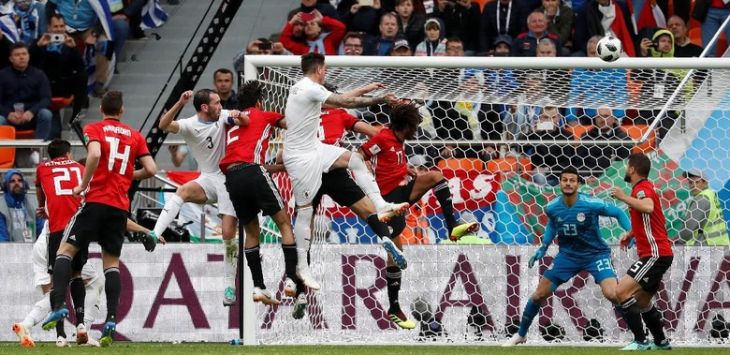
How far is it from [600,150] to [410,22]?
4351 millimetres

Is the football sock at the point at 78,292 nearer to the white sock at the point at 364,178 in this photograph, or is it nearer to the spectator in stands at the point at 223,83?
the white sock at the point at 364,178

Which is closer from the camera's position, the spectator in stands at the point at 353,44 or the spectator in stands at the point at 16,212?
the spectator in stands at the point at 16,212

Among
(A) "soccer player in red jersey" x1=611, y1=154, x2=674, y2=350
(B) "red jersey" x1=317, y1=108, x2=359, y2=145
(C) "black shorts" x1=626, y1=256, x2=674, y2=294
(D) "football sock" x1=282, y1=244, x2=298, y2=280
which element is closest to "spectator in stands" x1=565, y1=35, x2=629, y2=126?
(A) "soccer player in red jersey" x1=611, y1=154, x2=674, y2=350

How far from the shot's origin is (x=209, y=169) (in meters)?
15.6

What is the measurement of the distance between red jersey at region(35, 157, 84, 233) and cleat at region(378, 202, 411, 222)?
9.92 ft

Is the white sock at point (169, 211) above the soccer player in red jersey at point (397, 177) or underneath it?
underneath

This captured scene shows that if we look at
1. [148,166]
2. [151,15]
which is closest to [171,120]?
[148,166]

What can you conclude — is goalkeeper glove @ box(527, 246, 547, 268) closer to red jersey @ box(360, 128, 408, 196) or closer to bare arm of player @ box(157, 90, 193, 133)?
red jersey @ box(360, 128, 408, 196)

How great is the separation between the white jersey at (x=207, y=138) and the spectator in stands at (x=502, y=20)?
19.7 feet

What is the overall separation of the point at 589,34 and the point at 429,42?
2.00 m

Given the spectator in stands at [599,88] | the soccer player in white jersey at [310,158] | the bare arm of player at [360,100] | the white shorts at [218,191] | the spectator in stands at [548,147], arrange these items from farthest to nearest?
the spectator in stands at [548,147] → the spectator in stands at [599,88] → the white shorts at [218,191] → the soccer player in white jersey at [310,158] → the bare arm of player at [360,100]

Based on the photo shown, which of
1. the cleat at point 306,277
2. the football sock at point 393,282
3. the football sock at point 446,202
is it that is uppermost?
the football sock at point 446,202

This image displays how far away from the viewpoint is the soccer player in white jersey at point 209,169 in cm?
1518

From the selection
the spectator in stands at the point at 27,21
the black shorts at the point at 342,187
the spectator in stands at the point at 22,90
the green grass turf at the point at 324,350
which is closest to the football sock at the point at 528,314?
the green grass turf at the point at 324,350
